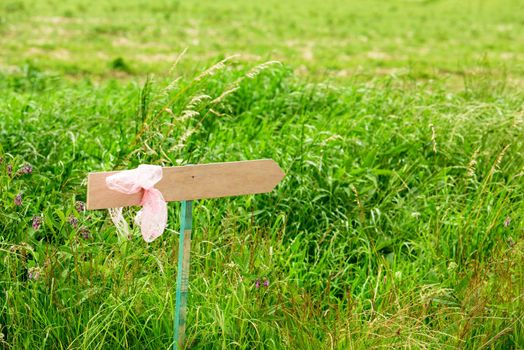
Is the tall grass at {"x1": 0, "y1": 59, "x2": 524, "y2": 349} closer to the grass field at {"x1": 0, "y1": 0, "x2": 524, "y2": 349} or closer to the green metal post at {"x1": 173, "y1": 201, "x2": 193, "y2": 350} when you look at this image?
the grass field at {"x1": 0, "y1": 0, "x2": 524, "y2": 349}

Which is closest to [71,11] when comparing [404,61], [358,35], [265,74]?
[358,35]

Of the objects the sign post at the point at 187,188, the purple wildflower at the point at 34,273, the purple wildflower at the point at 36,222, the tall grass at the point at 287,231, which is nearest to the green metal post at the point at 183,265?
the sign post at the point at 187,188

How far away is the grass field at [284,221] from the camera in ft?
10.4

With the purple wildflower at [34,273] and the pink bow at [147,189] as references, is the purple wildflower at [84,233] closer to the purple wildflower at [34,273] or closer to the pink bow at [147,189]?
the purple wildflower at [34,273]

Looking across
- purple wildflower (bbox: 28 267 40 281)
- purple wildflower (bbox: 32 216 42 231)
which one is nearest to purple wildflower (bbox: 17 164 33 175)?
purple wildflower (bbox: 32 216 42 231)

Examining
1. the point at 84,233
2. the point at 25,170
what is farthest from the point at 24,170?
the point at 84,233

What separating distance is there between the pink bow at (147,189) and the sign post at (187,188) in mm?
29

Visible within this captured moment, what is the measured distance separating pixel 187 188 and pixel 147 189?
143mm

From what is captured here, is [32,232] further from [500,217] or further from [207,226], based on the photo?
[500,217]

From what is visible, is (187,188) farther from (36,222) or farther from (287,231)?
(287,231)

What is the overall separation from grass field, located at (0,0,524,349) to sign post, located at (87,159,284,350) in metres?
0.20

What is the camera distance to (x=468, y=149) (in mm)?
4855

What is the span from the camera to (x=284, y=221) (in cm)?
370

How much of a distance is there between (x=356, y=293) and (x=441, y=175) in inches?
44.8
